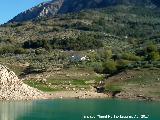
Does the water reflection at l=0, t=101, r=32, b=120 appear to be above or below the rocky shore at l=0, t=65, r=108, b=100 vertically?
below

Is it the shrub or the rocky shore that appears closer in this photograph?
the rocky shore

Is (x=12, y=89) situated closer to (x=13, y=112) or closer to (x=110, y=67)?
(x=13, y=112)

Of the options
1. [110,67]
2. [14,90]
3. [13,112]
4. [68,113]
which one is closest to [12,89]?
[14,90]

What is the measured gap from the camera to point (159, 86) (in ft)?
323

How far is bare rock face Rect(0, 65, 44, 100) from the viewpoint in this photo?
88688mm

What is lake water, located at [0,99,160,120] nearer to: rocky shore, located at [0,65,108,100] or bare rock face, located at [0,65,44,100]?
bare rock face, located at [0,65,44,100]

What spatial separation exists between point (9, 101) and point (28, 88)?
734 centimetres

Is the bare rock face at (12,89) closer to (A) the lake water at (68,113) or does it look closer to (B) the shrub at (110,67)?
(A) the lake water at (68,113)

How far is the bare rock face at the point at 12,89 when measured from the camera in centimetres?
8869

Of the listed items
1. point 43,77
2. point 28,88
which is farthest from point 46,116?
point 43,77

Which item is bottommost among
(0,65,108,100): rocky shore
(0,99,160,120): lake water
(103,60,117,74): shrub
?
(0,99,160,120): lake water

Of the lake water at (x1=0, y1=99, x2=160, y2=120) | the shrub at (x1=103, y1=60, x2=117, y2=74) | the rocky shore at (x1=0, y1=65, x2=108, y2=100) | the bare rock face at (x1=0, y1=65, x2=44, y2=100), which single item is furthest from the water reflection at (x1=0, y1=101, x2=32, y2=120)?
the shrub at (x1=103, y1=60, x2=117, y2=74)

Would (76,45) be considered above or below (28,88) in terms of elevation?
above

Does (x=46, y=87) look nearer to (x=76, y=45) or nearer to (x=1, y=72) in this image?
(x=1, y=72)
